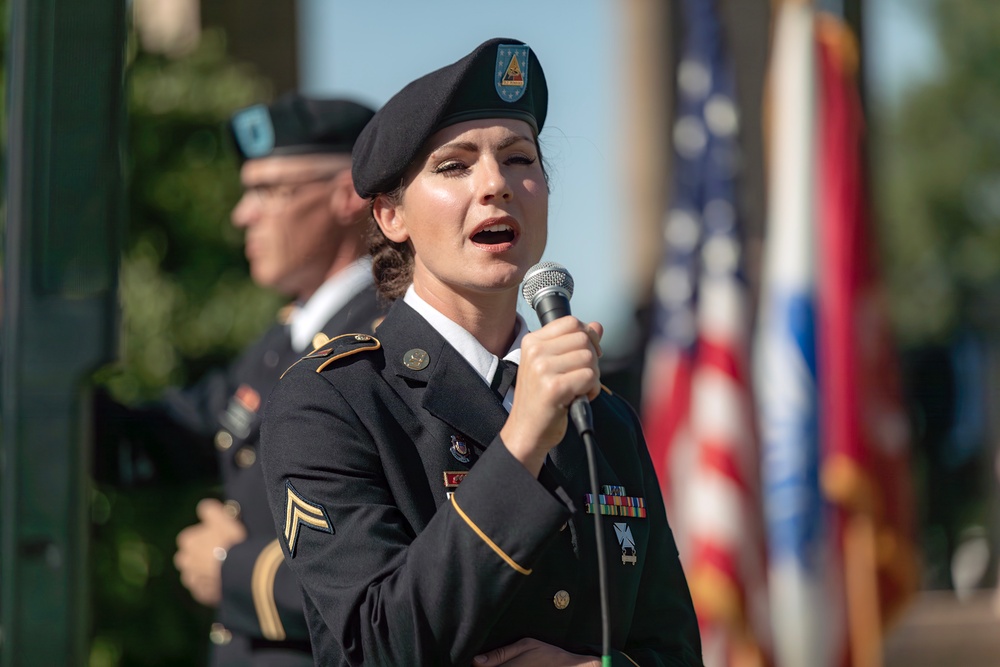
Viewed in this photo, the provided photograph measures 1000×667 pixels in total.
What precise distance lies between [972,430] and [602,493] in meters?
11.3

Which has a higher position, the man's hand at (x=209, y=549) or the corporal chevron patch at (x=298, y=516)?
the corporal chevron patch at (x=298, y=516)

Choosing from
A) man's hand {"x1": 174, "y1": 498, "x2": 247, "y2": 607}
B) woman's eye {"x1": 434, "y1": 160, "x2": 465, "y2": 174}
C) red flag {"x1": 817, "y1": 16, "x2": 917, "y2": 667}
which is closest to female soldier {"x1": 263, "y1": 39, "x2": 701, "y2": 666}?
woman's eye {"x1": 434, "y1": 160, "x2": 465, "y2": 174}

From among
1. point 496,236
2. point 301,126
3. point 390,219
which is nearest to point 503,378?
point 496,236

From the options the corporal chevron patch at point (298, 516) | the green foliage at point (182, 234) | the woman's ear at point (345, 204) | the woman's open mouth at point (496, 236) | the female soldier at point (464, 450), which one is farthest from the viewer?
the green foliage at point (182, 234)

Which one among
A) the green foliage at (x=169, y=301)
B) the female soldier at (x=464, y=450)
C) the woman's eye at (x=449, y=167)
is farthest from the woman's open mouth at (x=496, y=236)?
the green foliage at (x=169, y=301)

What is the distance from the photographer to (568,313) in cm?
219

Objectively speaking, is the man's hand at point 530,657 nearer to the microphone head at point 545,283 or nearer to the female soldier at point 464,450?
the female soldier at point 464,450

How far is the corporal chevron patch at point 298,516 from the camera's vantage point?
2170 millimetres

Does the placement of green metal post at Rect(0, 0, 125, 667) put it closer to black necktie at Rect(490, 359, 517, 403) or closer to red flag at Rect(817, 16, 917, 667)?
black necktie at Rect(490, 359, 517, 403)

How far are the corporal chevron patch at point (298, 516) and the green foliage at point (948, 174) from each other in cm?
3251

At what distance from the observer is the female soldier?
2043 millimetres

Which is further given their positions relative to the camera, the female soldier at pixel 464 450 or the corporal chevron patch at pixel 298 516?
the corporal chevron patch at pixel 298 516

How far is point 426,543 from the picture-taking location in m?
2.06

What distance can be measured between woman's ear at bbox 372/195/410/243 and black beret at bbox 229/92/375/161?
1.89 m
